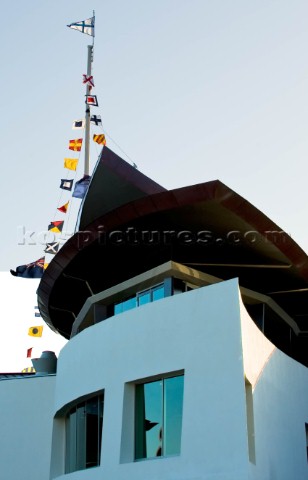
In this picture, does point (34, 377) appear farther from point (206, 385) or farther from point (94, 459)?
point (206, 385)

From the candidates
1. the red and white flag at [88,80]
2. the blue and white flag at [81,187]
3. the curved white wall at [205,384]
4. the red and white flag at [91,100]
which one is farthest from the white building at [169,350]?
the red and white flag at [88,80]

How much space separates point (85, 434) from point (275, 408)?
5098mm

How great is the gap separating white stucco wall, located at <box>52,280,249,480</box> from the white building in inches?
1.0

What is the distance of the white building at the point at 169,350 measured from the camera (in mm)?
14594

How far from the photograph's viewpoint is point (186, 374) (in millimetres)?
15164

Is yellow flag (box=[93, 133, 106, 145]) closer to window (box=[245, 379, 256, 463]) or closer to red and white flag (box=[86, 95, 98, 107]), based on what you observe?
red and white flag (box=[86, 95, 98, 107])

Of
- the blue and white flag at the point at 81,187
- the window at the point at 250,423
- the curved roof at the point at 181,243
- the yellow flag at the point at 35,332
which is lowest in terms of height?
the window at the point at 250,423

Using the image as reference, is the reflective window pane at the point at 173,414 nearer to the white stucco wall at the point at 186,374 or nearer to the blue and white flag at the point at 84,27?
the white stucco wall at the point at 186,374

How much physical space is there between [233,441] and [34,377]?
10.4 m

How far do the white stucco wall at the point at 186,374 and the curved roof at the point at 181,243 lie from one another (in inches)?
81.7

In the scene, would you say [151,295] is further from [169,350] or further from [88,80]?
[88,80]

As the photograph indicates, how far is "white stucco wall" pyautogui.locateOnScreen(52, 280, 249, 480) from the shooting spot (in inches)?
552

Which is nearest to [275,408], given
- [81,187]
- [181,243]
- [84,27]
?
[181,243]

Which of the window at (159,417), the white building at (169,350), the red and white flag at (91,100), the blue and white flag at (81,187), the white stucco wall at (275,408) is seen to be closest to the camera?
the white building at (169,350)
